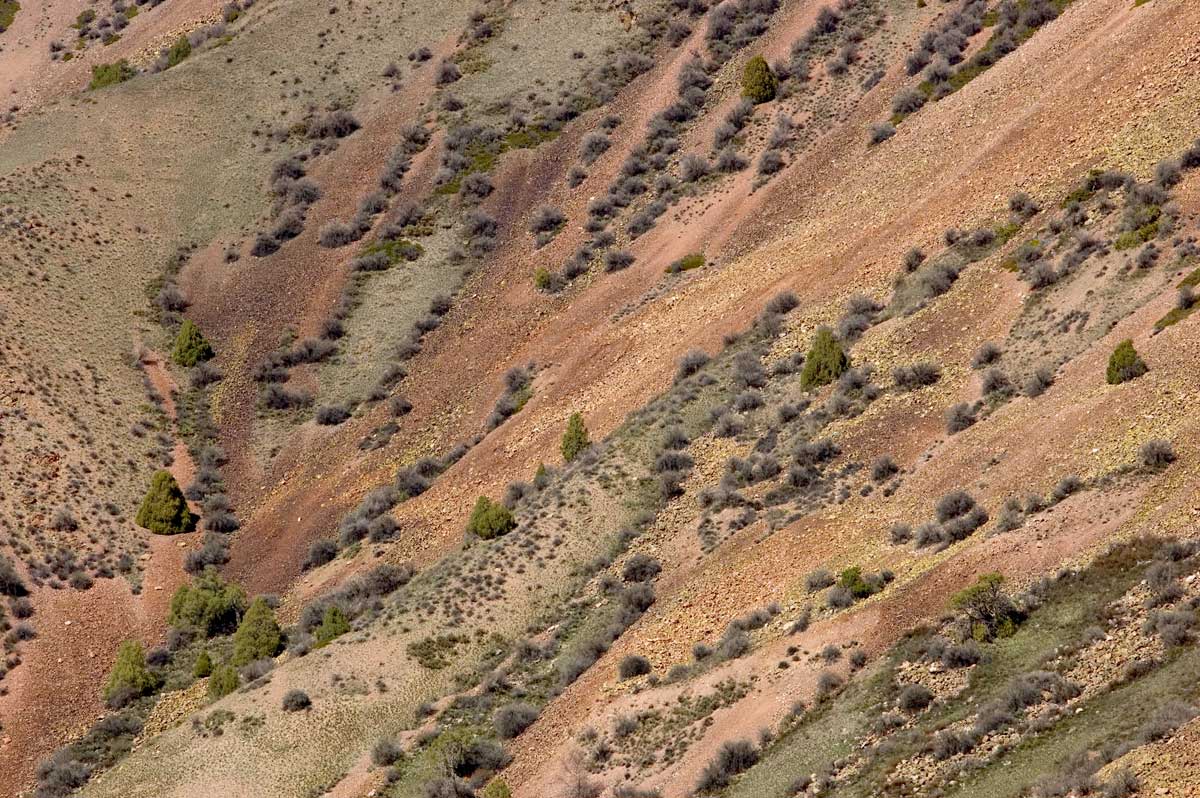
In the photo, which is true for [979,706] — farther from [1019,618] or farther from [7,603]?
[7,603]

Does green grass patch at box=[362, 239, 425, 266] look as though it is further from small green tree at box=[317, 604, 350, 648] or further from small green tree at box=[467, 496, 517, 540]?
small green tree at box=[317, 604, 350, 648]

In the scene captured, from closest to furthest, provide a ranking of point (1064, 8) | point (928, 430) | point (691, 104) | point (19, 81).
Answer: point (928, 430) → point (1064, 8) → point (691, 104) → point (19, 81)

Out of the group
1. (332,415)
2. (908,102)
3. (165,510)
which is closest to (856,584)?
(165,510)

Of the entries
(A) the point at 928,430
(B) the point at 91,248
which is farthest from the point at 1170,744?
(B) the point at 91,248

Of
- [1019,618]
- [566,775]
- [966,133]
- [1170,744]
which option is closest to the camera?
[1170,744]

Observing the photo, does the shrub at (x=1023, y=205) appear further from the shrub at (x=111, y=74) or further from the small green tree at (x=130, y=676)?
the shrub at (x=111, y=74)

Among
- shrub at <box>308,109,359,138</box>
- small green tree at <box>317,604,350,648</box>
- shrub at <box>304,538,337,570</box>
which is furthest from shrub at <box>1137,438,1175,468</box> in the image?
shrub at <box>308,109,359,138</box>

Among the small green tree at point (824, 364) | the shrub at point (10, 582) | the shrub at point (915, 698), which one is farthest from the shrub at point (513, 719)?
the shrub at point (10, 582)
